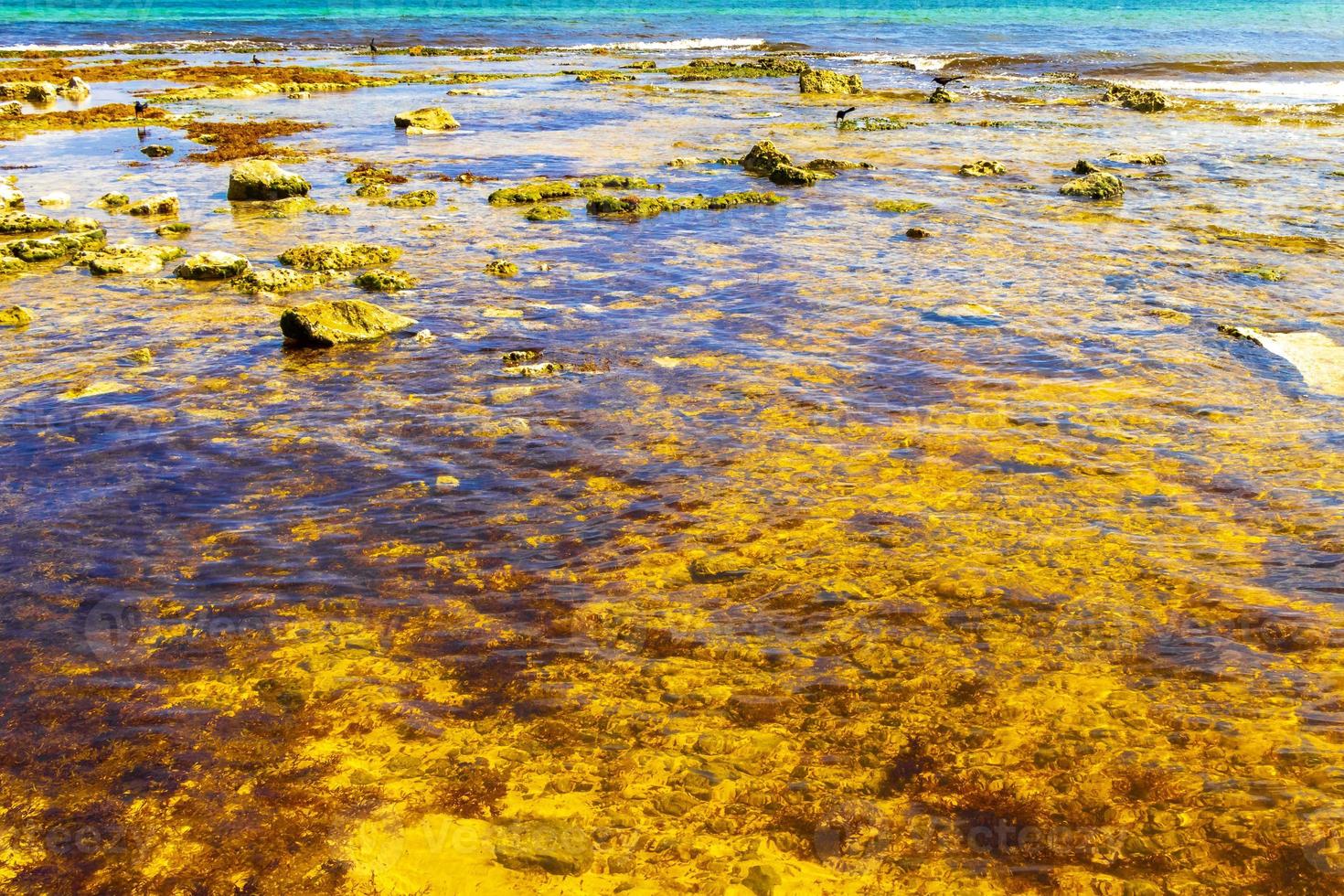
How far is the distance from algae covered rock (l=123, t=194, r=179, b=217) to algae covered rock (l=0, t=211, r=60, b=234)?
5.08 feet

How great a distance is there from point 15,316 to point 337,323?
4439 mm

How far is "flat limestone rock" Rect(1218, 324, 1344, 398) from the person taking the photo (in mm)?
9586

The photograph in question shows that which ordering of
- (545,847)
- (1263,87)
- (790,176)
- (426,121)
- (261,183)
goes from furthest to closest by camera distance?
(1263,87), (426,121), (790,176), (261,183), (545,847)

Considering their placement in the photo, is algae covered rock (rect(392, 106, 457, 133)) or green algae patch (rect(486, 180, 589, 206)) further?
algae covered rock (rect(392, 106, 457, 133))

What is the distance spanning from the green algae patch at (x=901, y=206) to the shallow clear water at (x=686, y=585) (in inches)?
171

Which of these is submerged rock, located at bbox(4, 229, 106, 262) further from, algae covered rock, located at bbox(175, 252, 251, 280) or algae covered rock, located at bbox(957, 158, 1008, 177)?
algae covered rock, located at bbox(957, 158, 1008, 177)

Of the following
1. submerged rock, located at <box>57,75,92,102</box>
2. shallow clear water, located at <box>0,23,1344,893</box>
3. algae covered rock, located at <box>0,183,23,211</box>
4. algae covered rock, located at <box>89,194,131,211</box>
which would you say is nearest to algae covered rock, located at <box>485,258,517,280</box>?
shallow clear water, located at <box>0,23,1344,893</box>

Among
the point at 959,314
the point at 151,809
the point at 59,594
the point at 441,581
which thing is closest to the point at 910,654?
the point at 441,581

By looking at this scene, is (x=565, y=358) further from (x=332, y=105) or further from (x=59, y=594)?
(x=332, y=105)

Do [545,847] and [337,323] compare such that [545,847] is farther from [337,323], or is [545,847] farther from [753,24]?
[753,24]

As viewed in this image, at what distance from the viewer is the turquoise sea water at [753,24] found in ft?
187

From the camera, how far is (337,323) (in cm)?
1076

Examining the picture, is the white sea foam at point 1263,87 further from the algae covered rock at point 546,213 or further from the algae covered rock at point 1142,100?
the algae covered rock at point 546,213

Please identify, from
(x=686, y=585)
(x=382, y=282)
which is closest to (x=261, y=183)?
(x=382, y=282)
